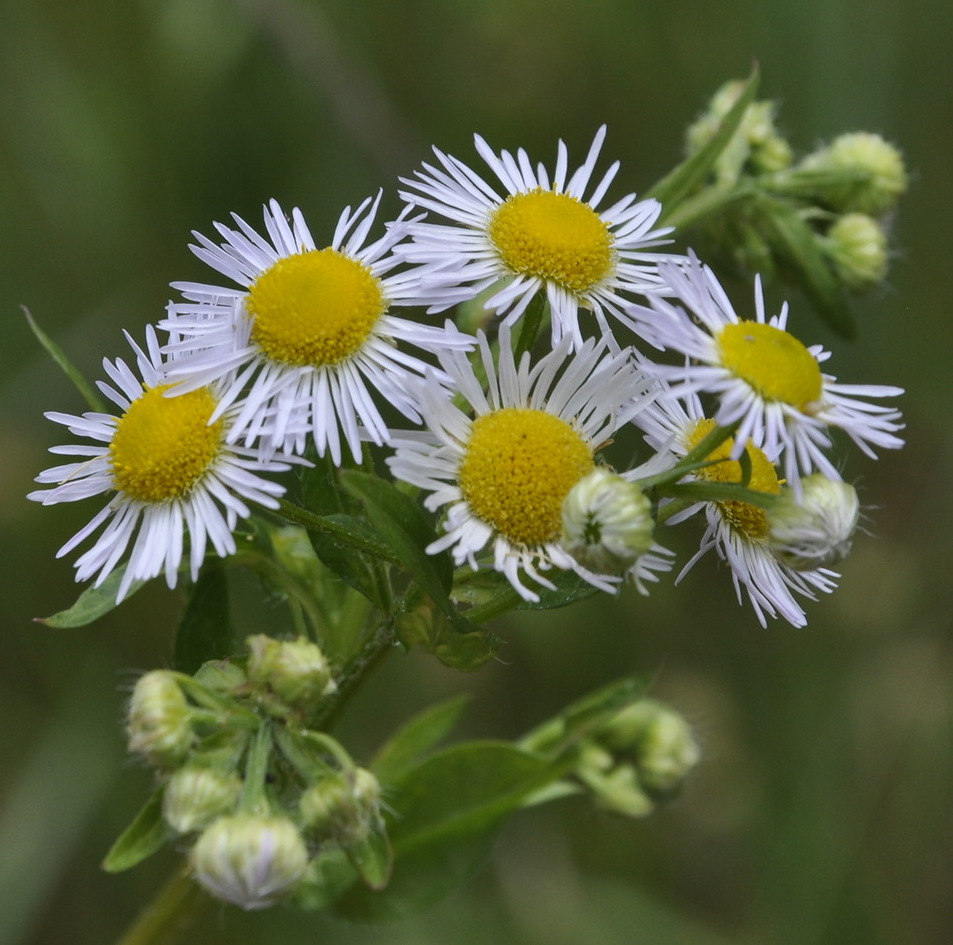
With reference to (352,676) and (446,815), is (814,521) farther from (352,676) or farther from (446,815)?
(446,815)

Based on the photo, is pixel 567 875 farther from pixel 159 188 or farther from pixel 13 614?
pixel 159 188

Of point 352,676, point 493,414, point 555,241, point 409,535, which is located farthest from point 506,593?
point 555,241

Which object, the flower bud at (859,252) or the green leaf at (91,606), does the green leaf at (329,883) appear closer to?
the green leaf at (91,606)

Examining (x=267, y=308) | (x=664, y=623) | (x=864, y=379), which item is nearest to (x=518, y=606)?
(x=267, y=308)

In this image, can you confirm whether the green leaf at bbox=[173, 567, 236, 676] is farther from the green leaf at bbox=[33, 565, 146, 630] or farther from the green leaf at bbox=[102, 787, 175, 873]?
the green leaf at bbox=[102, 787, 175, 873]

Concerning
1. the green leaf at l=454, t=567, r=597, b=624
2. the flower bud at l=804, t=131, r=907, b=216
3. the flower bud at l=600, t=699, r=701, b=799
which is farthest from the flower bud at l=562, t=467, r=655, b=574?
the flower bud at l=804, t=131, r=907, b=216

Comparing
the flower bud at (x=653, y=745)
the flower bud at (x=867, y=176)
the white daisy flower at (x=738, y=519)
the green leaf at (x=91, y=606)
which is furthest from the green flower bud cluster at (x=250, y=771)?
the flower bud at (x=867, y=176)
